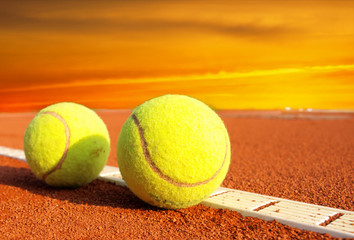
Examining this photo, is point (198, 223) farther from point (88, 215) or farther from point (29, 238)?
point (29, 238)

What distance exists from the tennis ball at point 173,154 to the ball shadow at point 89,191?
60cm

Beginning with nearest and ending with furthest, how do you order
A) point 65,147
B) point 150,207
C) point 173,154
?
point 173,154 < point 150,207 < point 65,147

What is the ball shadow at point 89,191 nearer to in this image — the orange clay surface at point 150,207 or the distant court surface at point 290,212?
the orange clay surface at point 150,207

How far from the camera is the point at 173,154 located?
407 centimetres

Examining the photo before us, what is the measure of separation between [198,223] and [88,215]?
56.2 inches

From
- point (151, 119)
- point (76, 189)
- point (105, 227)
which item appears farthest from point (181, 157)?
point (76, 189)

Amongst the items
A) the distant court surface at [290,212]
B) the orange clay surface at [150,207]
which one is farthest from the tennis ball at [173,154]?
the distant court surface at [290,212]

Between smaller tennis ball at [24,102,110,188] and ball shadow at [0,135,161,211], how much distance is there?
5cm

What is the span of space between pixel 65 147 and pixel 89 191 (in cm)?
86

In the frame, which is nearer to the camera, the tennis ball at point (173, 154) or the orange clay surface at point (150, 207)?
the orange clay surface at point (150, 207)

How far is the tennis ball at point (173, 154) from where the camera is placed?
13.4ft

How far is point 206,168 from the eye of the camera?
4.16m

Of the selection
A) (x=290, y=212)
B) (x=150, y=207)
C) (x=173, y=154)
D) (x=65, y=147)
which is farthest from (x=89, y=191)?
(x=290, y=212)

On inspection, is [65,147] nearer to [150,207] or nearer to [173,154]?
[150,207]
